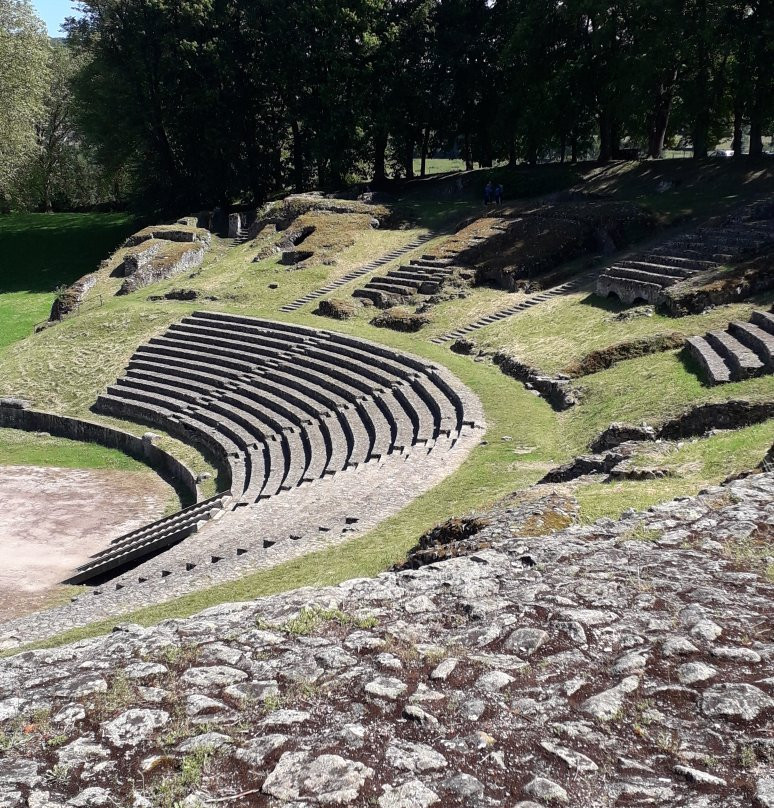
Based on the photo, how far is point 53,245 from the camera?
5369cm

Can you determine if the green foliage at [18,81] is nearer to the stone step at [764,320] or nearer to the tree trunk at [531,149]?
the tree trunk at [531,149]

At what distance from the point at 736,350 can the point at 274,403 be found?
1398 centimetres

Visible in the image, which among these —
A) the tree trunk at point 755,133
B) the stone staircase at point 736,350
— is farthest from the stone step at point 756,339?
the tree trunk at point 755,133

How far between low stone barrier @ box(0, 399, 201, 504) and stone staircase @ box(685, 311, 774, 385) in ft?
45.5

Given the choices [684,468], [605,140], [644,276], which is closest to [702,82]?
[605,140]

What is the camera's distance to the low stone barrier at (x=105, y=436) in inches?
952

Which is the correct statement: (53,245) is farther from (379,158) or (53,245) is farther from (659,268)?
(659,268)

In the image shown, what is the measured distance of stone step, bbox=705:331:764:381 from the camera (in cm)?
1794

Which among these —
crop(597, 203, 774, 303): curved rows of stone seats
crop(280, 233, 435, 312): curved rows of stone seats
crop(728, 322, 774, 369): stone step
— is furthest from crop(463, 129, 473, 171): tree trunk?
crop(728, 322, 774, 369): stone step

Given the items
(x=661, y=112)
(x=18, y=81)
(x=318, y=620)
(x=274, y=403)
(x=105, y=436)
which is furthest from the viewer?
(x=18, y=81)

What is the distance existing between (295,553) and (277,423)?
1121cm

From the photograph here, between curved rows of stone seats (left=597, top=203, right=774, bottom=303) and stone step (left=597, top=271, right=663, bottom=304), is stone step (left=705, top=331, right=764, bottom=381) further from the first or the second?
stone step (left=597, top=271, right=663, bottom=304)

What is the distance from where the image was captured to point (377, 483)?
56.6 feet

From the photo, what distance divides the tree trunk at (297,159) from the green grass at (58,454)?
29163 mm
